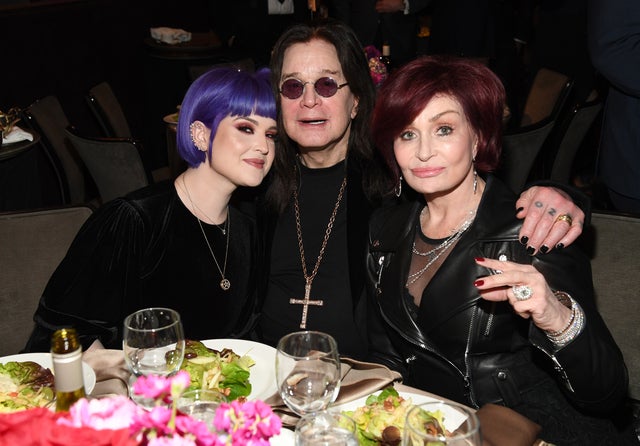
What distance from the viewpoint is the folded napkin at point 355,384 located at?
5.48 ft

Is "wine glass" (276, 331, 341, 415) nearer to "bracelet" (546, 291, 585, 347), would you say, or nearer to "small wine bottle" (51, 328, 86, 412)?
"small wine bottle" (51, 328, 86, 412)

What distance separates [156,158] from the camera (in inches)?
305

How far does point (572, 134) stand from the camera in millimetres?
4371

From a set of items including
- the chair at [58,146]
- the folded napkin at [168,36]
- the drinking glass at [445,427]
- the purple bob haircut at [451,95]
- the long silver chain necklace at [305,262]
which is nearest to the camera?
the drinking glass at [445,427]

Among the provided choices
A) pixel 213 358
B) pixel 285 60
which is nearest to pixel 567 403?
pixel 213 358

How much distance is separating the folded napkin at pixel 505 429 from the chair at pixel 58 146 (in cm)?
327

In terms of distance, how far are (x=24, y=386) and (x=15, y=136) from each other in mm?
3085

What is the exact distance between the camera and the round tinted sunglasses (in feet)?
8.60

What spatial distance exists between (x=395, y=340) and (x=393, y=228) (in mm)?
370

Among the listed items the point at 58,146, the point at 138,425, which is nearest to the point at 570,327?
the point at 138,425

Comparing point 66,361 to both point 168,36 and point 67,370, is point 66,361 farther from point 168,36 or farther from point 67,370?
point 168,36

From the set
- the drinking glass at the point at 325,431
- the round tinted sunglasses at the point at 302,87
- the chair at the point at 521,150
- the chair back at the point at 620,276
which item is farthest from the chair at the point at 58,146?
the drinking glass at the point at 325,431

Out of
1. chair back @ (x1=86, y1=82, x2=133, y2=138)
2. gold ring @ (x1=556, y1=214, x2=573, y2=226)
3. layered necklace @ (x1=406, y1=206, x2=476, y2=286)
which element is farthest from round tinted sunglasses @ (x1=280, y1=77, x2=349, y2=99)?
chair back @ (x1=86, y1=82, x2=133, y2=138)

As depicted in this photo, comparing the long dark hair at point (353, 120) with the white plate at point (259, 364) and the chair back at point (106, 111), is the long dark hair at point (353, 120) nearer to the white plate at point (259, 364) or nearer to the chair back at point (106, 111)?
the white plate at point (259, 364)
